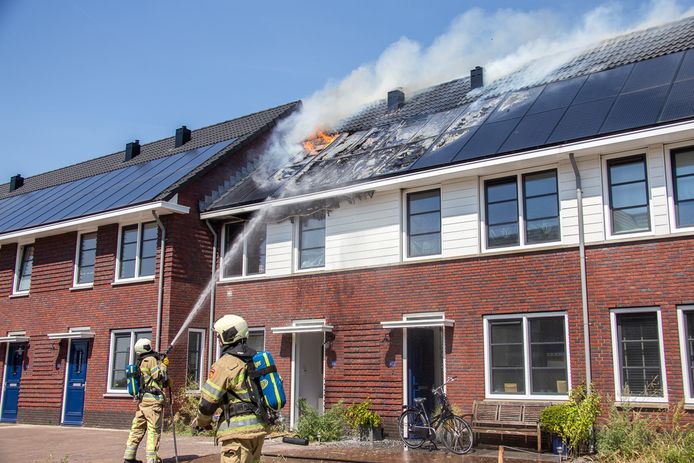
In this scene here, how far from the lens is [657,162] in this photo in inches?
496

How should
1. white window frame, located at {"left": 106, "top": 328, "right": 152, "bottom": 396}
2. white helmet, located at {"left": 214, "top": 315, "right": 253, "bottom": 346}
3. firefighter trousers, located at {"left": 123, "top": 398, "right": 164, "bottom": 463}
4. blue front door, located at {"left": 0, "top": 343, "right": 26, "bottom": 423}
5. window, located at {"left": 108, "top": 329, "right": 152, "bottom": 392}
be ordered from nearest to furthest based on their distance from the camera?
white helmet, located at {"left": 214, "top": 315, "right": 253, "bottom": 346} → firefighter trousers, located at {"left": 123, "top": 398, "right": 164, "bottom": 463} → white window frame, located at {"left": 106, "top": 328, "right": 152, "bottom": 396} → window, located at {"left": 108, "top": 329, "right": 152, "bottom": 392} → blue front door, located at {"left": 0, "top": 343, "right": 26, "bottom": 423}

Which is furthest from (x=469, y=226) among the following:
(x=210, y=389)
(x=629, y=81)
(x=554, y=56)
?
(x=210, y=389)

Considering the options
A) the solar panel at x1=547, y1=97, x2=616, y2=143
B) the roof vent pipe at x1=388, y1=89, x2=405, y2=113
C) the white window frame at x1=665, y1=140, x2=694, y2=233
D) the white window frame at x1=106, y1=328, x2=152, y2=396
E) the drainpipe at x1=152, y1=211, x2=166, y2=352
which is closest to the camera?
the white window frame at x1=665, y1=140, x2=694, y2=233

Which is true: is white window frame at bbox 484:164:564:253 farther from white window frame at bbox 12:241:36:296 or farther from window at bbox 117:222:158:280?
white window frame at bbox 12:241:36:296

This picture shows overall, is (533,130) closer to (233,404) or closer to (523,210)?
(523,210)

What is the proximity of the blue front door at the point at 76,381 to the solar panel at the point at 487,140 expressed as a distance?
11.6m

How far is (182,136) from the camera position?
23703 millimetres

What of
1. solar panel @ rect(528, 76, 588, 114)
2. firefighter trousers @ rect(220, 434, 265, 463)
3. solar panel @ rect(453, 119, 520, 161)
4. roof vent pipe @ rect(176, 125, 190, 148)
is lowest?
firefighter trousers @ rect(220, 434, 265, 463)

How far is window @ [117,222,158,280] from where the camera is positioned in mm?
18625

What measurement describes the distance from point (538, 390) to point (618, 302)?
86.6 inches

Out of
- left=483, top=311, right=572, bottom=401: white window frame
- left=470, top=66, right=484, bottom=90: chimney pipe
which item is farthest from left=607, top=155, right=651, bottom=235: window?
left=470, top=66, right=484, bottom=90: chimney pipe

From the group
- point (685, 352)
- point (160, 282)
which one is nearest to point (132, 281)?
point (160, 282)

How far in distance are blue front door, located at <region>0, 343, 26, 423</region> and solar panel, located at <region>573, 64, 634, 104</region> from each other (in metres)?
16.9

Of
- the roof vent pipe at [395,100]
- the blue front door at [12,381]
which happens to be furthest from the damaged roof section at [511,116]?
the blue front door at [12,381]
